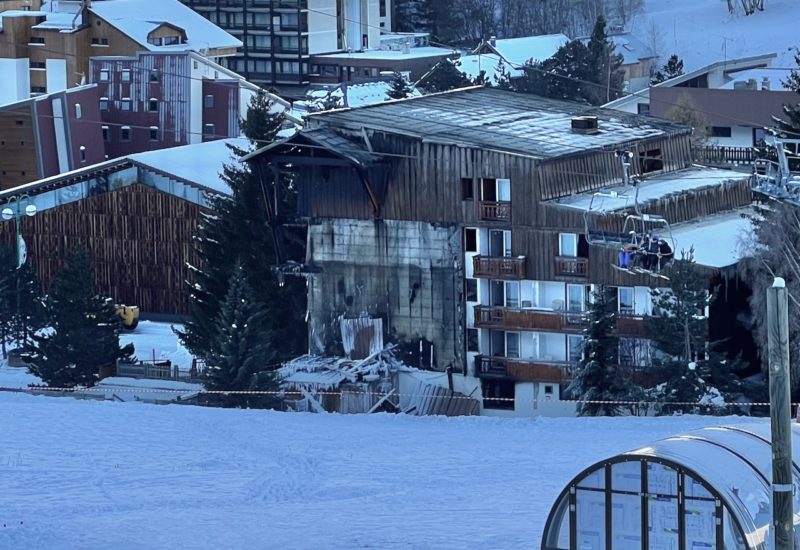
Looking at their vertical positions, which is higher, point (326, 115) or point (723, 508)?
point (326, 115)

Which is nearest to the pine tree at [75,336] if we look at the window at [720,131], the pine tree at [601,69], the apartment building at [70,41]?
the window at [720,131]

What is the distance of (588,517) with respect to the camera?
52.5ft

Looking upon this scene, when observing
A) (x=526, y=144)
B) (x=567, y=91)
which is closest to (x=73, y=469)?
(x=526, y=144)

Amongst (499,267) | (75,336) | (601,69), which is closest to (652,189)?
(499,267)

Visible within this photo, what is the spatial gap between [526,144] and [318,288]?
516cm

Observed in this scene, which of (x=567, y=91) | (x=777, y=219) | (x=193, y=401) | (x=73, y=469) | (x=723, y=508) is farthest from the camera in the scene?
(x=567, y=91)

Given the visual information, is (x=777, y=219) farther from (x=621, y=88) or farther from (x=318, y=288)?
(x=621, y=88)

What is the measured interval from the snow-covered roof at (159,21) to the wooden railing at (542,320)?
3943 centimetres

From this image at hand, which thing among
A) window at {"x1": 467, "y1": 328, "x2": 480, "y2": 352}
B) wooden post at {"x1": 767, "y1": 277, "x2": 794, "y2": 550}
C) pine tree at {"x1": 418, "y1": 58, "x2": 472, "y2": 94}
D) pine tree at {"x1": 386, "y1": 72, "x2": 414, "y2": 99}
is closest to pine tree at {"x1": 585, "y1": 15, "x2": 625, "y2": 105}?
pine tree at {"x1": 418, "y1": 58, "x2": 472, "y2": 94}

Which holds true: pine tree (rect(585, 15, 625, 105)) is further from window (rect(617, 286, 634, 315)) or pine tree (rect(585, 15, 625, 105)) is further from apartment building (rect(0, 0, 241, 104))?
window (rect(617, 286, 634, 315))

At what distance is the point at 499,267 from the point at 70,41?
42868 mm

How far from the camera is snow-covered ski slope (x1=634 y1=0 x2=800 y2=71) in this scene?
329 feet

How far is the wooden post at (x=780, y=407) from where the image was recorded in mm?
12125

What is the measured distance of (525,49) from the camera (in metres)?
86.4
